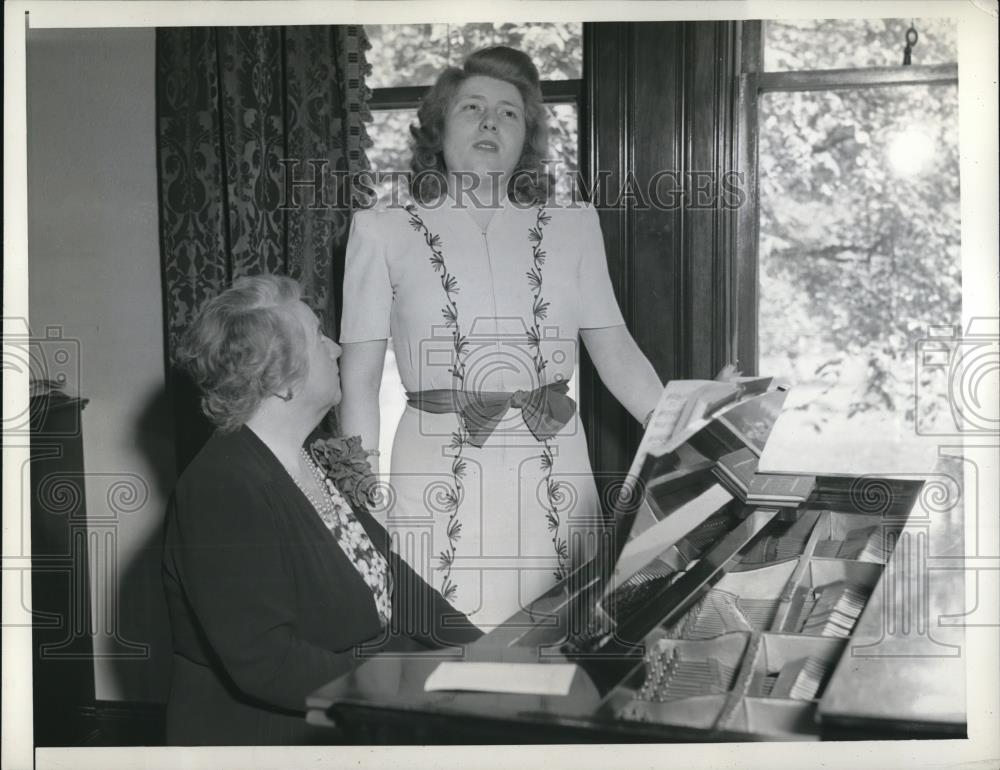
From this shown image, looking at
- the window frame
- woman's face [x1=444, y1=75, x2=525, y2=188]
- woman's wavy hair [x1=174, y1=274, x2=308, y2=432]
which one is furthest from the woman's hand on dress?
woman's wavy hair [x1=174, y1=274, x2=308, y2=432]

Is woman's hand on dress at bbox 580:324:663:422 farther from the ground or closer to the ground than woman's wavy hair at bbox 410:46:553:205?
closer to the ground

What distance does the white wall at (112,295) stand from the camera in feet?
8.91

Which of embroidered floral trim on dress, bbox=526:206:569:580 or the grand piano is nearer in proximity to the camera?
the grand piano

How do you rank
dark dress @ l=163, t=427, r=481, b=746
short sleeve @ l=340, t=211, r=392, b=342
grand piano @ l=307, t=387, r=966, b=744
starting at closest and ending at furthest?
grand piano @ l=307, t=387, r=966, b=744
dark dress @ l=163, t=427, r=481, b=746
short sleeve @ l=340, t=211, r=392, b=342

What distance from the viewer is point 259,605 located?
2.62m

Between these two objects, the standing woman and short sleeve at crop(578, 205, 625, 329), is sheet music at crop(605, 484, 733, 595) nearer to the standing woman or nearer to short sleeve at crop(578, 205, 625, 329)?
the standing woman

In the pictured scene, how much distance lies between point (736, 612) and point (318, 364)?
1.28m

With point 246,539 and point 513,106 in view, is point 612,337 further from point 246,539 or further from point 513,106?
point 246,539

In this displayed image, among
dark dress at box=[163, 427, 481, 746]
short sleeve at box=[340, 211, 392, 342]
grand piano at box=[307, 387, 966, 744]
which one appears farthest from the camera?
short sleeve at box=[340, 211, 392, 342]

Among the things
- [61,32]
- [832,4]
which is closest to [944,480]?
[832,4]

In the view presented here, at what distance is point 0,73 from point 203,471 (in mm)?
1254

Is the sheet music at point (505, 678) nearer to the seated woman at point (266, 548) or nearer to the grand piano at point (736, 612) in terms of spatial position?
the grand piano at point (736, 612)

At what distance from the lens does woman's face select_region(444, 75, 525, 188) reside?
2715 millimetres

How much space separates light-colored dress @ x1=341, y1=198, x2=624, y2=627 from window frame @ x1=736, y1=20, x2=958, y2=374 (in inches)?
14.5
